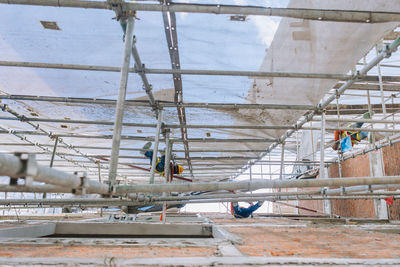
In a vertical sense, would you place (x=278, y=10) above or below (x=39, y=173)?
above

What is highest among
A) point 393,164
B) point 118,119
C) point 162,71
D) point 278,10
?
point 278,10

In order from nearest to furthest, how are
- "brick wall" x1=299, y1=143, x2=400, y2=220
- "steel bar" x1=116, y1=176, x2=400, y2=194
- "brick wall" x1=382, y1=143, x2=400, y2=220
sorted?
"steel bar" x1=116, y1=176, x2=400, y2=194 → "brick wall" x1=382, y1=143, x2=400, y2=220 → "brick wall" x1=299, y1=143, x2=400, y2=220

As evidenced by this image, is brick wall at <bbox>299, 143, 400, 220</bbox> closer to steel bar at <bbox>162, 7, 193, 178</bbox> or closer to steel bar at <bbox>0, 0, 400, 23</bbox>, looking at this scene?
steel bar at <bbox>162, 7, 193, 178</bbox>

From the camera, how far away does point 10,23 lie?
3135mm

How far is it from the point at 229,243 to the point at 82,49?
294 centimetres

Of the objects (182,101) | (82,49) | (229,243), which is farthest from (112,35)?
(229,243)

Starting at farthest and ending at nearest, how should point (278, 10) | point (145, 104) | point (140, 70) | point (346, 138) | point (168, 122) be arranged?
point (346, 138) → point (168, 122) → point (145, 104) → point (140, 70) → point (278, 10)

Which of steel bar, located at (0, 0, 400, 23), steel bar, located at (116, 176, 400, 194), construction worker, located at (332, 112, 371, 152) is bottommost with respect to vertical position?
steel bar, located at (116, 176, 400, 194)

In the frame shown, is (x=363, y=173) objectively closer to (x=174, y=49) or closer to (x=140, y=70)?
(x=174, y=49)

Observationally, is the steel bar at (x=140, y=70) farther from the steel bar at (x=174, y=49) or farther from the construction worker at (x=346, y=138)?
the construction worker at (x=346, y=138)

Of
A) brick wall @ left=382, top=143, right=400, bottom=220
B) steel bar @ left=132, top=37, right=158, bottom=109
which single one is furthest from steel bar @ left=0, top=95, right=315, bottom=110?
brick wall @ left=382, top=143, right=400, bottom=220

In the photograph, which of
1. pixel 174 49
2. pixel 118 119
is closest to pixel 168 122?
pixel 174 49

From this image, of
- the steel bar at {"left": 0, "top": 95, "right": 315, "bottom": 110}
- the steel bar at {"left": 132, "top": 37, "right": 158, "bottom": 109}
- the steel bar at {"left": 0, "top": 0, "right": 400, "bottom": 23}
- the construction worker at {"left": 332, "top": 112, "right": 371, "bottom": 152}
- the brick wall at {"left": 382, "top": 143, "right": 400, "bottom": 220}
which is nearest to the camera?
the steel bar at {"left": 0, "top": 0, "right": 400, "bottom": 23}

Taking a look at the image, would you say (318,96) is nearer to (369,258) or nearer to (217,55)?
(217,55)
